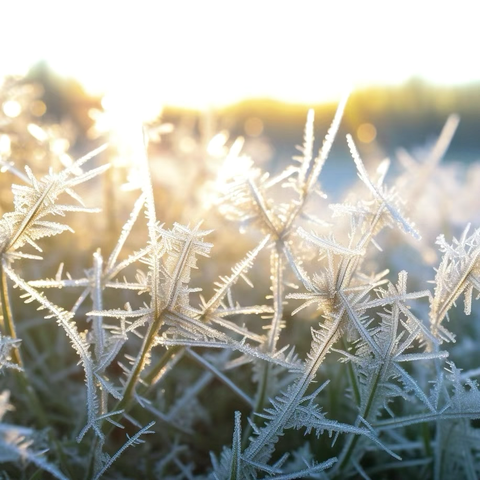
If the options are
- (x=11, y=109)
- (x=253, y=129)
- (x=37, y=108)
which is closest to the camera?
(x=11, y=109)

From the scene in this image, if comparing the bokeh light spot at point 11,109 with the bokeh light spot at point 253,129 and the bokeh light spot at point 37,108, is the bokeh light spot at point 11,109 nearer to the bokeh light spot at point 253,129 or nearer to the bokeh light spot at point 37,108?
the bokeh light spot at point 37,108

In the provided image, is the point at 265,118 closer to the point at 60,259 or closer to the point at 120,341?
the point at 60,259

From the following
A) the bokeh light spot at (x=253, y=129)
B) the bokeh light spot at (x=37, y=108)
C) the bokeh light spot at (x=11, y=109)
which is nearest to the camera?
the bokeh light spot at (x=11, y=109)

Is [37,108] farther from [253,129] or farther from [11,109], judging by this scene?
[253,129]

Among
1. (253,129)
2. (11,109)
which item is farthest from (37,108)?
(253,129)

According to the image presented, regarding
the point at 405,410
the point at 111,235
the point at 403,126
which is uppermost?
the point at 111,235

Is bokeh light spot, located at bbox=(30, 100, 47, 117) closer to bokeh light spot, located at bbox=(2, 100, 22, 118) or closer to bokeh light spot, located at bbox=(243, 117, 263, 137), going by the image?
bokeh light spot, located at bbox=(2, 100, 22, 118)

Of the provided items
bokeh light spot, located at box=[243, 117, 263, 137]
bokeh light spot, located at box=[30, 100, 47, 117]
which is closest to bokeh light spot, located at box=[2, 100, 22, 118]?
bokeh light spot, located at box=[30, 100, 47, 117]

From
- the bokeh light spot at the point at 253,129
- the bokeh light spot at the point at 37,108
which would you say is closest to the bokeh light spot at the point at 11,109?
the bokeh light spot at the point at 37,108

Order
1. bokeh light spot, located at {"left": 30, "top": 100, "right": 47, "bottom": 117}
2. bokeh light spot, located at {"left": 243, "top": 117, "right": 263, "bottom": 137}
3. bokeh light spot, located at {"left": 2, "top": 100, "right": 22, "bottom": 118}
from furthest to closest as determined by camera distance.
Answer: bokeh light spot, located at {"left": 243, "top": 117, "right": 263, "bottom": 137} → bokeh light spot, located at {"left": 30, "top": 100, "right": 47, "bottom": 117} → bokeh light spot, located at {"left": 2, "top": 100, "right": 22, "bottom": 118}

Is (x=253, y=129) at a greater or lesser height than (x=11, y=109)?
lesser

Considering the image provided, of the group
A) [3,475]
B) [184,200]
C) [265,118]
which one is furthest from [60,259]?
[265,118]
